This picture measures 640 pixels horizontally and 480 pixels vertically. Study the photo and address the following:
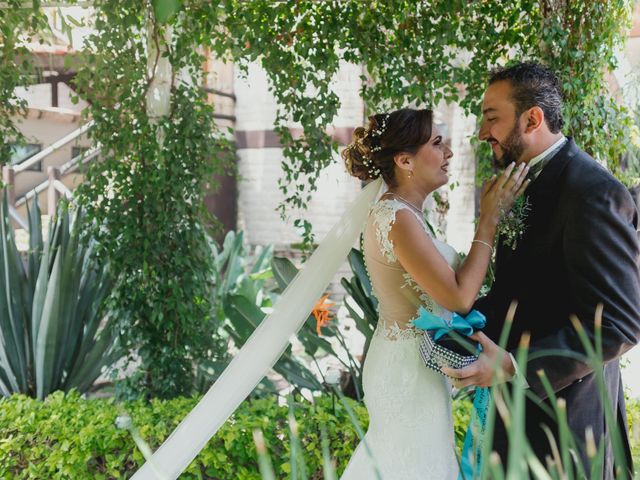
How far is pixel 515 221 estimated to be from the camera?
2.10 meters

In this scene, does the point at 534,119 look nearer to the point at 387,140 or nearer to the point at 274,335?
the point at 387,140

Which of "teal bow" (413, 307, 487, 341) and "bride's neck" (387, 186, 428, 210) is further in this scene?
"bride's neck" (387, 186, 428, 210)

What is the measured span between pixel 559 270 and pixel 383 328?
846 millimetres

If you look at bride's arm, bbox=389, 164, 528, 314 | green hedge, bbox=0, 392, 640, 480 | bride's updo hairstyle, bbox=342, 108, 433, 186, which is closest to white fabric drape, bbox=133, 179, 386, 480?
bride's updo hairstyle, bbox=342, 108, 433, 186

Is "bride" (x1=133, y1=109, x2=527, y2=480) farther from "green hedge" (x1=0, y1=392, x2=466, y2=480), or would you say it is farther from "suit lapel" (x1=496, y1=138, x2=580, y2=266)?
"green hedge" (x1=0, y1=392, x2=466, y2=480)

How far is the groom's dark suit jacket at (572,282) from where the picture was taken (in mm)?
1803

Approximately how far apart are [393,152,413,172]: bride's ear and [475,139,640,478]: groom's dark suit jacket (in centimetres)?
56

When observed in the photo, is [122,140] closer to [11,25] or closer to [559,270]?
[11,25]

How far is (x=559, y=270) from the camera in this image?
1.96m

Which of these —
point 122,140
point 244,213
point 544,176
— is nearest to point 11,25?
point 122,140

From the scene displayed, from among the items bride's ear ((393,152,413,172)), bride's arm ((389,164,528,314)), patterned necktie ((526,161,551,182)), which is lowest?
bride's arm ((389,164,528,314))

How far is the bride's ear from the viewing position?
8.67ft

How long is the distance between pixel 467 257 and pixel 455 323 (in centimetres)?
36

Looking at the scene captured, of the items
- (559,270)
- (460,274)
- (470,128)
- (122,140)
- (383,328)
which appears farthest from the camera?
(470,128)
